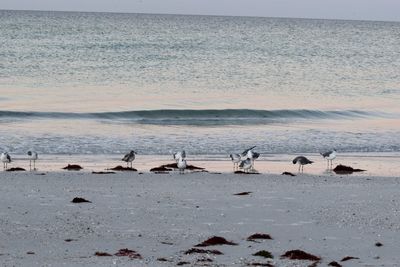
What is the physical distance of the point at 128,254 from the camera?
10.5 metres

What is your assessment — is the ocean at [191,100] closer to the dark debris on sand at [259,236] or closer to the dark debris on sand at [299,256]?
the dark debris on sand at [259,236]

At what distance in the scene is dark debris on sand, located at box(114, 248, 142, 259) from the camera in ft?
34.2

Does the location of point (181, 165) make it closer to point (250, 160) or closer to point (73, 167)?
point (250, 160)

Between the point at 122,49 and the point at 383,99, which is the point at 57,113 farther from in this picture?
the point at 122,49

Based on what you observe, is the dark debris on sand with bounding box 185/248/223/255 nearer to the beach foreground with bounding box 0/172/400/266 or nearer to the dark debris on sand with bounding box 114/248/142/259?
the beach foreground with bounding box 0/172/400/266

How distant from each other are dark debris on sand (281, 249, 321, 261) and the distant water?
439 inches

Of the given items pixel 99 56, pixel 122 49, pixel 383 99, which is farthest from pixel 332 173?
pixel 122 49

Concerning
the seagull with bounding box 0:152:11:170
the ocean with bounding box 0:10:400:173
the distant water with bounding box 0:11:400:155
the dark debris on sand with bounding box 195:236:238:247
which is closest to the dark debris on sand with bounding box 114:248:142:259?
the dark debris on sand with bounding box 195:236:238:247

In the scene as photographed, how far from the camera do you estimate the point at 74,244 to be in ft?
36.0

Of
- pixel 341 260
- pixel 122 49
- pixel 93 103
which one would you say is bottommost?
pixel 341 260

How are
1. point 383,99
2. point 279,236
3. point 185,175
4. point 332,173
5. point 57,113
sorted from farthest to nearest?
1. point 383,99
2. point 57,113
3. point 332,173
4. point 185,175
5. point 279,236

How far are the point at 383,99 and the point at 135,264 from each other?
102ft

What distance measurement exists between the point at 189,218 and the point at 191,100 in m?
24.3

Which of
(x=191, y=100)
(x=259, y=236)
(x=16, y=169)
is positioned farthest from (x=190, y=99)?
(x=259, y=236)
